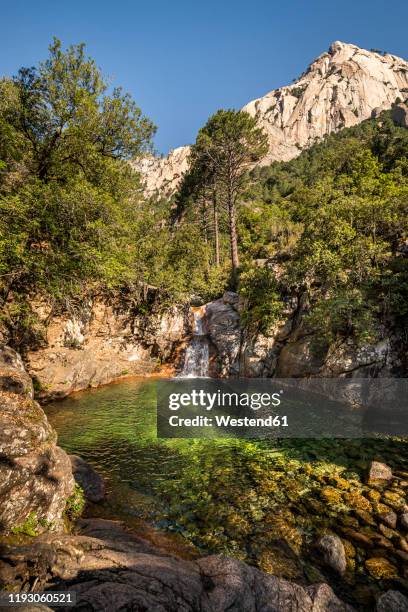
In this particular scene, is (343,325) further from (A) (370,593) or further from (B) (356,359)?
(A) (370,593)

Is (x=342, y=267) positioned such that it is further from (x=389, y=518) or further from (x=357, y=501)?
(x=389, y=518)

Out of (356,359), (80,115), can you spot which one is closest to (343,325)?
(356,359)

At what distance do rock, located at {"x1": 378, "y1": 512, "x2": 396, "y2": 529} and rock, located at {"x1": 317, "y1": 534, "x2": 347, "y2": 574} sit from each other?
5.15 ft

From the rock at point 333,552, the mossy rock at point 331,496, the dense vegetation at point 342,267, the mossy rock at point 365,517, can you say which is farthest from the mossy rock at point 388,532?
the dense vegetation at point 342,267

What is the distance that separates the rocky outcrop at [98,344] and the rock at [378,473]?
1609 centimetres

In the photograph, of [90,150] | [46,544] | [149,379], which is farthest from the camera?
[149,379]

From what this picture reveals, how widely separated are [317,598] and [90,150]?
21.8 meters

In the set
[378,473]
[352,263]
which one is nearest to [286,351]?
[352,263]

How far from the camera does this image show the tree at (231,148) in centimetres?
2981

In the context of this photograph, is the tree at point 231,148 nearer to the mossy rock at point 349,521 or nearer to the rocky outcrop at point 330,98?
the mossy rock at point 349,521

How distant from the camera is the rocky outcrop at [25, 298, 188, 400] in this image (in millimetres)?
18625

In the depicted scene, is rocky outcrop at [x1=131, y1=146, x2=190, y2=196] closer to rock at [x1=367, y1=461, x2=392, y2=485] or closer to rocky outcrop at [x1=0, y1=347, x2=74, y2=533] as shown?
rock at [x1=367, y1=461, x2=392, y2=485]

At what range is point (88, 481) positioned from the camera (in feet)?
29.1

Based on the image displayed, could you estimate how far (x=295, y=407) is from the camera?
16672 millimetres
